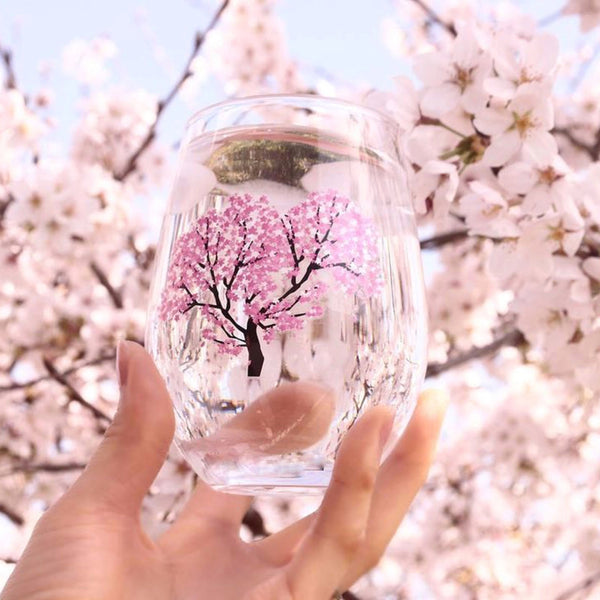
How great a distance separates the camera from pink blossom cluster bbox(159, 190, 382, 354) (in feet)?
2.09

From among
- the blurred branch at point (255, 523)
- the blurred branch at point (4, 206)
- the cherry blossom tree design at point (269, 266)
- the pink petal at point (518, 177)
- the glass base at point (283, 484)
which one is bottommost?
the blurred branch at point (255, 523)

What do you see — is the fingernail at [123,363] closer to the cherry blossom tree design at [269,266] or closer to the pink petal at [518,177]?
the cherry blossom tree design at [269,266]

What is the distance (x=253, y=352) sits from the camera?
64 cm

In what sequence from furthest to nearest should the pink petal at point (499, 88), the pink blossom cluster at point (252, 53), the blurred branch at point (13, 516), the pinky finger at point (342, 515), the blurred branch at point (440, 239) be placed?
the pink blossom cluster at point (252, 53)
the blurred branch at point (13, 516)
the blurred branch at point (440, 239)
the pink petal at point (499, 88)
the pinky finger at point (342, 515)

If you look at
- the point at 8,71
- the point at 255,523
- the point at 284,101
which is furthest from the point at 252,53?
the point at 284,101

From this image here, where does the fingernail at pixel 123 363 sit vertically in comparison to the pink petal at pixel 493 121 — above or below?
below

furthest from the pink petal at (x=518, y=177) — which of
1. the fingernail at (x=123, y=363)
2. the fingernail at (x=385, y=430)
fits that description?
the fingernail at (x=123, y=363)

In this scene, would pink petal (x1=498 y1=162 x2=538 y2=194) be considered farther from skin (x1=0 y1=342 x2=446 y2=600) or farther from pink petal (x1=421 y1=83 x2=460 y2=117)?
skin (x1=0 y1=342 x2=446 y2=600)

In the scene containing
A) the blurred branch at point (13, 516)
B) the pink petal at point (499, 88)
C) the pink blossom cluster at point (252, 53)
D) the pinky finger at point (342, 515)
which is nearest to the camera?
the pinky finger at point (342, 515)

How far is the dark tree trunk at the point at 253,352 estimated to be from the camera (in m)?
0.63

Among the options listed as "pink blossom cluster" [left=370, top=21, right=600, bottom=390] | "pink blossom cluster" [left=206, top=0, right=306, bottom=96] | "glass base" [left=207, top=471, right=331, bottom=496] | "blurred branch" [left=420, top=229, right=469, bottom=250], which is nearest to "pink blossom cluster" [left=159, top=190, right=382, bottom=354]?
"glass base" [left=207, top=471, right=331, bottom=496]

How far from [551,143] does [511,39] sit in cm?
14

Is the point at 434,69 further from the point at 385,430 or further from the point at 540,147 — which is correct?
the point at 385,430

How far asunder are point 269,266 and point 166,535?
344mm
